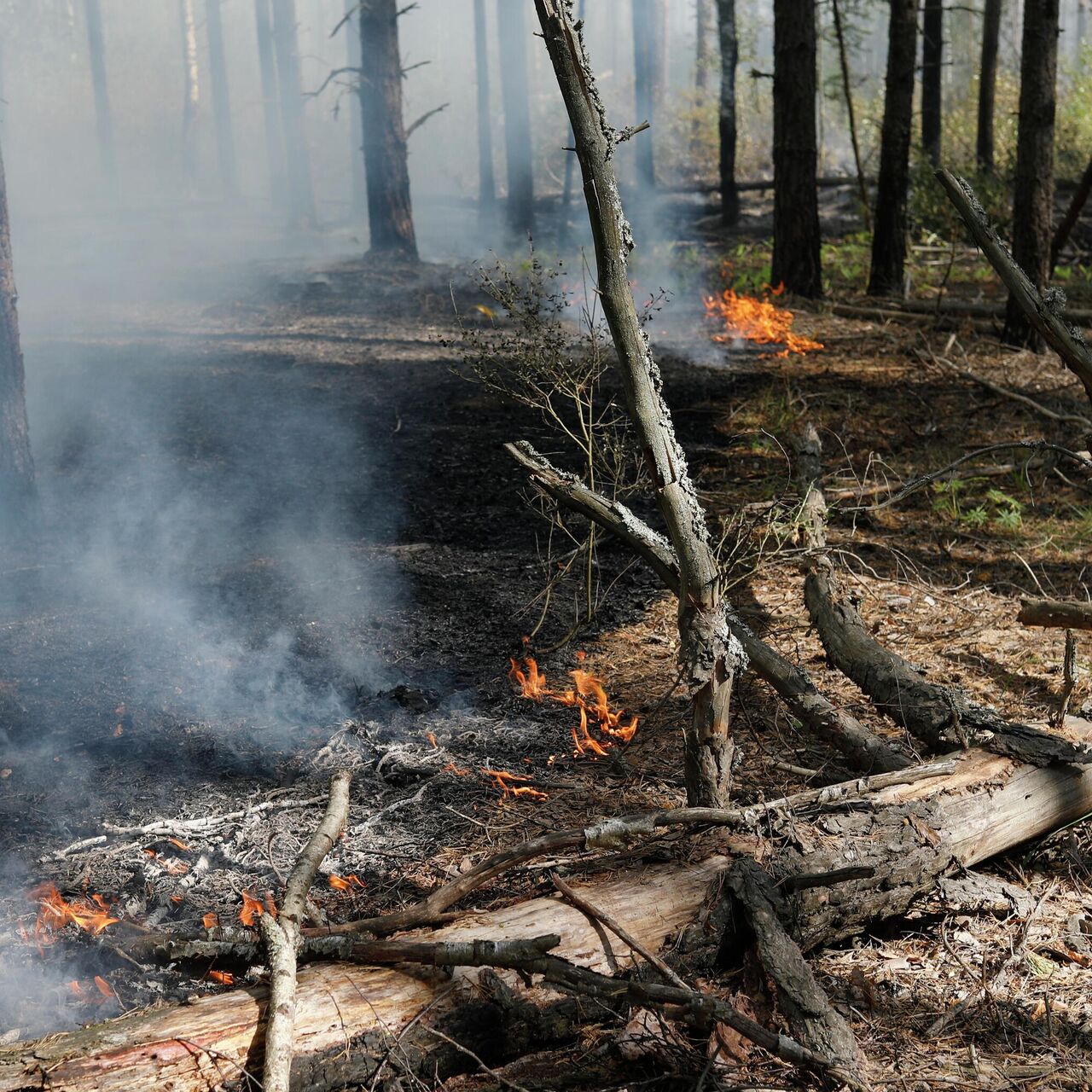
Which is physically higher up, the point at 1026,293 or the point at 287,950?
the point at 1026,293

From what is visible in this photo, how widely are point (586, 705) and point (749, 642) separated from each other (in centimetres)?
75

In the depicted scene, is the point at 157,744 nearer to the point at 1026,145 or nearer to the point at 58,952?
the point at 58,952

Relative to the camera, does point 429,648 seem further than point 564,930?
Yes

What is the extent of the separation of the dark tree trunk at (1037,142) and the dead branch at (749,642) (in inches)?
245

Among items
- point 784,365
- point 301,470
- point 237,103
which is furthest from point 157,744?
point 237,103

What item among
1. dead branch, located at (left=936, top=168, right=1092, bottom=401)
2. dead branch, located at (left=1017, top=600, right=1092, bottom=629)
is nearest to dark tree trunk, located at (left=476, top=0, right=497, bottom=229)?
dead branch, located at (left=936, top=168, right=1092, bottom=401)

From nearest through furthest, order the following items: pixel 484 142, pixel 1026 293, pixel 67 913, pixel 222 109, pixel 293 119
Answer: pixel 67 913
pixel 1026 293
pixel 293 119
pixel 484 142
pixel 222 109

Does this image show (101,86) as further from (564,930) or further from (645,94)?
(564,930)

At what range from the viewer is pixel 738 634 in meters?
3.87

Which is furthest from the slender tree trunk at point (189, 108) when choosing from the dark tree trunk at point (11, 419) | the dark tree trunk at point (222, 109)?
the dark tree trunk at point (11, 419)

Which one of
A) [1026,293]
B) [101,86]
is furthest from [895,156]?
[101,86]

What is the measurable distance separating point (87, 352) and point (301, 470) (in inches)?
176

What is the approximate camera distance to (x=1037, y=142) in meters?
8.41

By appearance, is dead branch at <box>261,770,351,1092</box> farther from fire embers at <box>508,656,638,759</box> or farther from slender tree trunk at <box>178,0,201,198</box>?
slender tree trunk at <box>178,0,201,198</box>
